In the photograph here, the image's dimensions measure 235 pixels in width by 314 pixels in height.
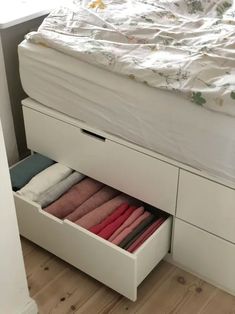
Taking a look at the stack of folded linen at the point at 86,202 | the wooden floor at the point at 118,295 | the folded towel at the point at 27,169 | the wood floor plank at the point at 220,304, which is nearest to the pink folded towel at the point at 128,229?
the stack of folded linen at the point at 86,202

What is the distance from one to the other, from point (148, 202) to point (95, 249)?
27cm

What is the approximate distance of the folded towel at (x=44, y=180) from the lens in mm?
1795

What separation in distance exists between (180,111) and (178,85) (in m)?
0.08

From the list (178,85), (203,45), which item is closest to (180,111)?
(178,85)

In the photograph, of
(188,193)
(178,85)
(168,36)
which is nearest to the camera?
(178,85)

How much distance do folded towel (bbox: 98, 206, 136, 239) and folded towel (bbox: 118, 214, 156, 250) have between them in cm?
6

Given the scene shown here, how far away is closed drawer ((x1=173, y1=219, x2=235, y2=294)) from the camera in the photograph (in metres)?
1.61

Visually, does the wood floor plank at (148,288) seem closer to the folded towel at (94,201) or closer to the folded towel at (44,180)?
the folded towel at (94,201)

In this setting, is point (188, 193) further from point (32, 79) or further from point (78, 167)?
point (32, 79)

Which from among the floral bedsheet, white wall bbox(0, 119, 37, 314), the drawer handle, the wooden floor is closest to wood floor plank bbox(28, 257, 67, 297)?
the wooden floor

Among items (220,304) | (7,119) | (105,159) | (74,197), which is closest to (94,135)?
(105,159)

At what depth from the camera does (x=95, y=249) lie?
1594 millimetres

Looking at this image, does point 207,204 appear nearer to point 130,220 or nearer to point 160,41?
point 130,220

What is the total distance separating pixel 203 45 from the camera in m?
1.59
